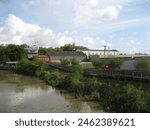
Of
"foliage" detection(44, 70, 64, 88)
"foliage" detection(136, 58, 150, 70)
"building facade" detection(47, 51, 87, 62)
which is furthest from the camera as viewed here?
"building facade" detection(47, 51, 87, 62)

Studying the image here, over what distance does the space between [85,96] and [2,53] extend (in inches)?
1272

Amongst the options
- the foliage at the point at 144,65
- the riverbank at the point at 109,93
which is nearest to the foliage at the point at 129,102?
the riverbank at the point at 109,93

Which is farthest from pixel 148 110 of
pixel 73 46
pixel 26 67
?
pixel 73 46

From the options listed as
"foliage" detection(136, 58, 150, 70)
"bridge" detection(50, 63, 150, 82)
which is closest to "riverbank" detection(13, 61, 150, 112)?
"bridge" detection(50, 63, 150, 82)

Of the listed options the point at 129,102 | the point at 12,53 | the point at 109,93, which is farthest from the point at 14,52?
the point at 129,102

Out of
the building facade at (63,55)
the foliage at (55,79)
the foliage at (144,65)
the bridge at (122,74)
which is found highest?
the building facade at (63,55)

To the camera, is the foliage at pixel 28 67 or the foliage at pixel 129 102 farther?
the foliage at pixel 28 67

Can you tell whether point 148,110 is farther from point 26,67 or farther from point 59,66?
point 26,67

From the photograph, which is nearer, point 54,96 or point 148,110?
point 148,110

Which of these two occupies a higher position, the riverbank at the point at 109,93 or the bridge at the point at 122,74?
the bridge at the point at 122,74

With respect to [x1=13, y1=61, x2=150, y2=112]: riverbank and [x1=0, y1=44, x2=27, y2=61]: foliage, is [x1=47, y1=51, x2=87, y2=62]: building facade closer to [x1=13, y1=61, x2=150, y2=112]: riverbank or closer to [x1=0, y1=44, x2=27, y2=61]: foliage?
[x1=0, y1=44, x2=27, y2=61]: foliage

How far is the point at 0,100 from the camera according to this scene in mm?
14438

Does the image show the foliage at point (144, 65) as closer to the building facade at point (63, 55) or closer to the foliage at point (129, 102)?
the foliage at point (129, 102)

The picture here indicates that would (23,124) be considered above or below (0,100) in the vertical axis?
above
